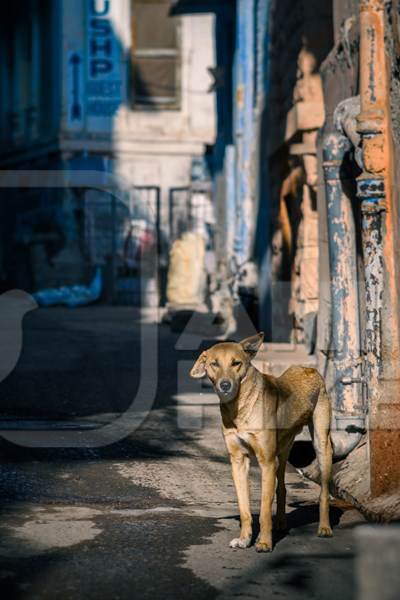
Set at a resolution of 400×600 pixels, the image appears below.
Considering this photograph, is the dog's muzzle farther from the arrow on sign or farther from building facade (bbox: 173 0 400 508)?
the arrow on sign

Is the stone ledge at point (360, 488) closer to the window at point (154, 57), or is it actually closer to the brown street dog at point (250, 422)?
the brown street dog at point (250, 422)

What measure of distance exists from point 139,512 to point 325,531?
3.36 ft

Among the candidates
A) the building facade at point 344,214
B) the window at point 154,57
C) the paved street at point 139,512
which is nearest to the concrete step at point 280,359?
the building facade at point 344,214

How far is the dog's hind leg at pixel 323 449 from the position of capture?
16.5 feet

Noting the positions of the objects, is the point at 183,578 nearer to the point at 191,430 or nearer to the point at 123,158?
the point at 191,430

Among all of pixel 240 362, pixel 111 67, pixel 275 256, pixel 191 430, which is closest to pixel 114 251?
pixel 111 67

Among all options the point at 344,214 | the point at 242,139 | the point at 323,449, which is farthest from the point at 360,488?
the point at 242,139

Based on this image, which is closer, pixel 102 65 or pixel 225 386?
pixel 225 386

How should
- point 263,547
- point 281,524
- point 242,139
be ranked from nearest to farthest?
point 263,547
point 281,524
point 242,139

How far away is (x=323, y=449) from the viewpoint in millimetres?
5277

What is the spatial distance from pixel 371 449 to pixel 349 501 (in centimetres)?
31

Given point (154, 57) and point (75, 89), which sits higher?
point (154, 57)

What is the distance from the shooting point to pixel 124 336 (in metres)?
13.7

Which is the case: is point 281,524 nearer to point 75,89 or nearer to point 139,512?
point 139,512
